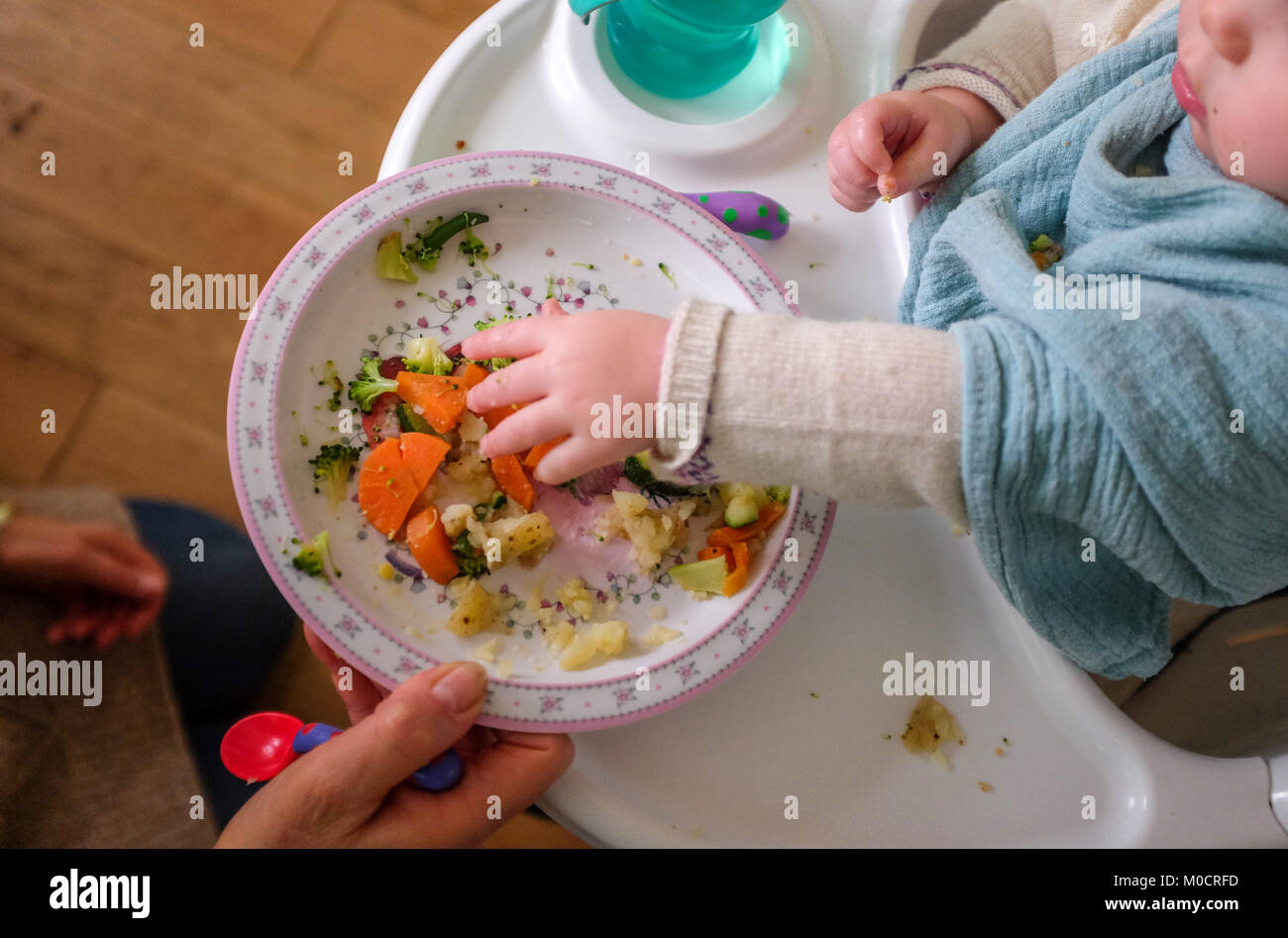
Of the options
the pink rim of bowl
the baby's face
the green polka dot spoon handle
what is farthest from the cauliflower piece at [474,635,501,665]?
the baby's face

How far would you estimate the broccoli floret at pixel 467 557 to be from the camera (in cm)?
79

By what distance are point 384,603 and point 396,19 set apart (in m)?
1.20

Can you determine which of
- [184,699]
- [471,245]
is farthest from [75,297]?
[471,245]

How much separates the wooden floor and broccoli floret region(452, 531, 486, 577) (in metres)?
0.70

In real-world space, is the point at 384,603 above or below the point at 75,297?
below

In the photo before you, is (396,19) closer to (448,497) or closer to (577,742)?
(448,497)

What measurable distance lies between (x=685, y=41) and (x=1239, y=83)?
0.51m

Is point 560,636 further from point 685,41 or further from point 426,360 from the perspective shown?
point 685,41

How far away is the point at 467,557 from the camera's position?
0.79 metres

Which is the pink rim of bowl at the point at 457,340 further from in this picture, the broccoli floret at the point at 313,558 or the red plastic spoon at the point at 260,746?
the red plastic spoon at the point at 260,746

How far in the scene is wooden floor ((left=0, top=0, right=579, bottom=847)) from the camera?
1382 mm

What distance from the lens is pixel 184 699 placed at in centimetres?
115

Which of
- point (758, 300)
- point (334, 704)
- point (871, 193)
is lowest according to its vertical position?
point (334, 704)

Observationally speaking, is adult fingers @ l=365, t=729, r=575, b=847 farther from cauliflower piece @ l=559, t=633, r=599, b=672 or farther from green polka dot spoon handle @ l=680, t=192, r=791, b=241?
green polka dot spoon handle @ l=680, t=192, r=791, b=241
